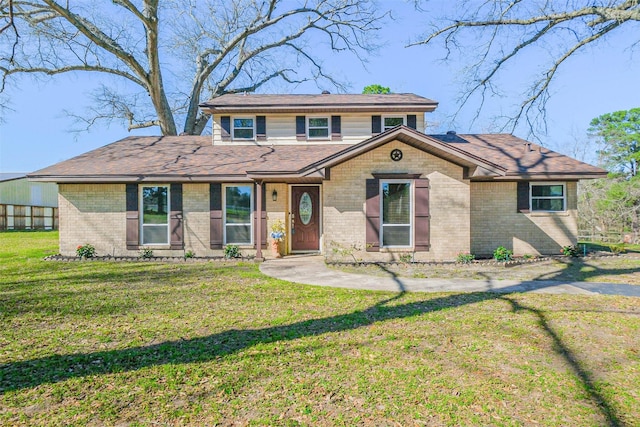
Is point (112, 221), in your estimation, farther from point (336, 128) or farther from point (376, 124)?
point (376, 124)

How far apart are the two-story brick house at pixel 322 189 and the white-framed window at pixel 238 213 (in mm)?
33

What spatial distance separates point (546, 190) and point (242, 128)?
37.0ft

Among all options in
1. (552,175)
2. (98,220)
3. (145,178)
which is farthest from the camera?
(98,220)

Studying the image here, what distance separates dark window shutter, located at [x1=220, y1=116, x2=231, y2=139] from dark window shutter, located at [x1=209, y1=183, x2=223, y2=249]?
3169mm

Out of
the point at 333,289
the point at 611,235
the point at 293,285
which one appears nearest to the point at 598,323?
the point at 333,289

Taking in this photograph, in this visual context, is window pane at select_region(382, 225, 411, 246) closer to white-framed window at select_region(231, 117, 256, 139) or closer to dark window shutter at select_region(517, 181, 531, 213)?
dark window shutter at select_region(517, 181, 531, 213)

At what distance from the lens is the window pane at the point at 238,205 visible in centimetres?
1131

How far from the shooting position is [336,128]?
13.3 m

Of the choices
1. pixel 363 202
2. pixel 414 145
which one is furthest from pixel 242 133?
pixel 414 145

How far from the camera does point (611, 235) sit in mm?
17141

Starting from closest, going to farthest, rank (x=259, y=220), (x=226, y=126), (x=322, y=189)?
(x=259, y=220)
(x=322, y=189)
(x=226, y=126)

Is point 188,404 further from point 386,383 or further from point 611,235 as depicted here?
point 611,235

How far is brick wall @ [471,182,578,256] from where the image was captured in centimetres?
1121

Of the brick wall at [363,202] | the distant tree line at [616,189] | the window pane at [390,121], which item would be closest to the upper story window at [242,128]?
the brick wall at [363,202]
